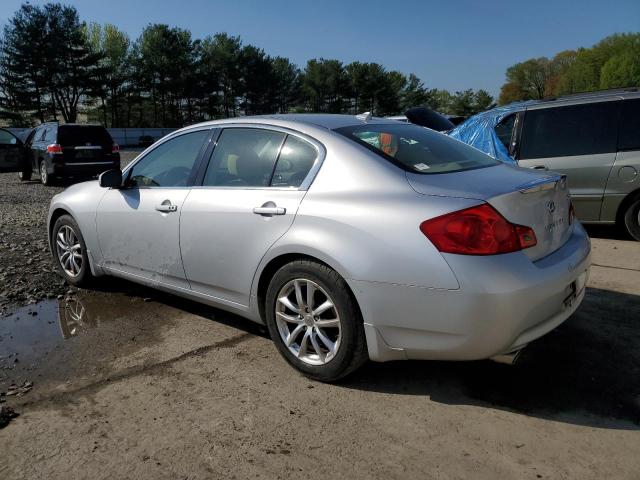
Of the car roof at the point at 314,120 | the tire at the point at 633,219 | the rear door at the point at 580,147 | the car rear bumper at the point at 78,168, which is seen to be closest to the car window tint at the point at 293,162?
the car roof at the point at 314,120

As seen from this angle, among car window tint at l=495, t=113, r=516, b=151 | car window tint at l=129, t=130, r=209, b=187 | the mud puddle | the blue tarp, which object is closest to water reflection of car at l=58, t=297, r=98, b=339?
the mud puddle

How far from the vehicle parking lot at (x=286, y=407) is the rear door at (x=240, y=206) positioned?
55 cm

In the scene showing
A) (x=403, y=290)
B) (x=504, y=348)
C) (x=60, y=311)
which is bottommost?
(x=60, y=311)

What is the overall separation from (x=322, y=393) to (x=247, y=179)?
1.45 m

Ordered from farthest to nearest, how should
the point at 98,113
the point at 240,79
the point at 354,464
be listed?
the point at 240,79 < the point at 98,113 < the point at 354,464

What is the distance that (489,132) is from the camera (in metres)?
7.33

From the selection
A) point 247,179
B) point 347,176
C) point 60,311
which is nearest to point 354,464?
point 347,176

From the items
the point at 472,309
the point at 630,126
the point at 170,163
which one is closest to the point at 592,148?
the point at 630,126

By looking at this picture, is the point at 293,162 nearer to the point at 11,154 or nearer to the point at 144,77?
the point at 11,154

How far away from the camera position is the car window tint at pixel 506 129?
22.9ft

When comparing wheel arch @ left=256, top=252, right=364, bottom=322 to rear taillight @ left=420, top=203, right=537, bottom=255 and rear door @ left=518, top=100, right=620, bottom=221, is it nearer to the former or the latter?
rear taillight @ left=420, top=203, right=537, bottom=255

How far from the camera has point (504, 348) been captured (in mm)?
2605

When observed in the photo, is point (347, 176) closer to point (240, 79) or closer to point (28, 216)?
point (28, 216)

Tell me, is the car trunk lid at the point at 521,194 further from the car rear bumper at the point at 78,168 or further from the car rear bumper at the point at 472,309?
the car rear bumper at the point at 78,168
